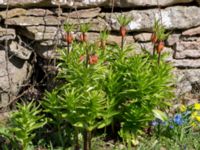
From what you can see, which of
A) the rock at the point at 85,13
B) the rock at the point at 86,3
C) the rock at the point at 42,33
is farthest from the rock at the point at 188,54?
the rock at the point at 42,33

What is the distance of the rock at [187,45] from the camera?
461 centimetres

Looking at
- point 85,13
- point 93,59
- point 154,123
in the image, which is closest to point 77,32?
point 85,13

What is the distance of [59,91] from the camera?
406cm

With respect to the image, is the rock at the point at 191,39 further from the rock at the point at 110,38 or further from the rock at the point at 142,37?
the rock at the point at 110,38

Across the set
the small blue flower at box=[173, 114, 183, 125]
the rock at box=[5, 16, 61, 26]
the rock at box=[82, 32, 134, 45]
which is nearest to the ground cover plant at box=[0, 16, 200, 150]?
the small blue flower at box=[173, 114, 183, 125]

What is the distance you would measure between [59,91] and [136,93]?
63 centimetres

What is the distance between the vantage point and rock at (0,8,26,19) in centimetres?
423

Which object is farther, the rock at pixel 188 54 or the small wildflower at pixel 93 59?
the rock at pixel 188 54

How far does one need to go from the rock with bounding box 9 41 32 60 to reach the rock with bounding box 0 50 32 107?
86 mm

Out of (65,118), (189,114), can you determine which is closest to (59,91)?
(65,118)

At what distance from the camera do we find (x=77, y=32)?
4.37 metres

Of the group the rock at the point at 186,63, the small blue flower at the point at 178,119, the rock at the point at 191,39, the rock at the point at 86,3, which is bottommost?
the small blue flower at the point at 178,119

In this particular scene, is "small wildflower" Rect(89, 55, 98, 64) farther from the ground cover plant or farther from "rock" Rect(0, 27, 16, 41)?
"rock" Rect(0, 27, 16, 41)

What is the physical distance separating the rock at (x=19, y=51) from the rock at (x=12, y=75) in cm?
9
